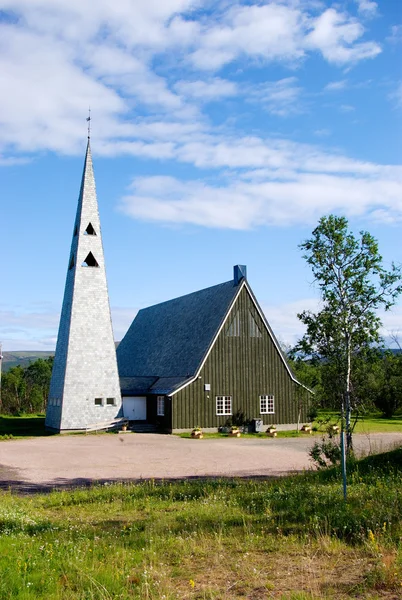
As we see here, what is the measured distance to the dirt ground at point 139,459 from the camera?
1714cm

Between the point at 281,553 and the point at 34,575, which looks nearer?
the point at 34,575

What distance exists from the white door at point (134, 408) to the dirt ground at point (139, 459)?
715cm

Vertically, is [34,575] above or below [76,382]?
below

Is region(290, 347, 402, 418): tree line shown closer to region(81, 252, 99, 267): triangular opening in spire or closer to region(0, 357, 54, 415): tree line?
region(81, 252, 99, 267): triangular opening in spire

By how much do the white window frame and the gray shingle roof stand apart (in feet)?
8.12

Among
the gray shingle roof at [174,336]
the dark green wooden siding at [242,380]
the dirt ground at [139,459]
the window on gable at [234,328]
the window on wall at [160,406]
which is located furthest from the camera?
the gray shingle roof at [174,336]

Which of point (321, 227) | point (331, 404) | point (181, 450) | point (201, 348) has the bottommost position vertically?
point (181, 450)

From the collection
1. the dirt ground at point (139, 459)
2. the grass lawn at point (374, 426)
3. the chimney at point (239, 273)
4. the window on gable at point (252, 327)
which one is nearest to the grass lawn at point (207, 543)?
the dirt ground at point (139, 459)

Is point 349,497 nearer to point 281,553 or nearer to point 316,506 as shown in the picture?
point 316,506

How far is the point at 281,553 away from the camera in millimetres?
8250

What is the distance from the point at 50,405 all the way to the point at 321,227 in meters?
24.9

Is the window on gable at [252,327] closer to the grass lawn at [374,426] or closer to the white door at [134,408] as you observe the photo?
the grass lawn at [374,426]

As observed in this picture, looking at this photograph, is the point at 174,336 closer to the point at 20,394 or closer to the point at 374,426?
the point at 374,426

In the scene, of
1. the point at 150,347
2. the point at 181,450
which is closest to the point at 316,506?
the point at 181,450
